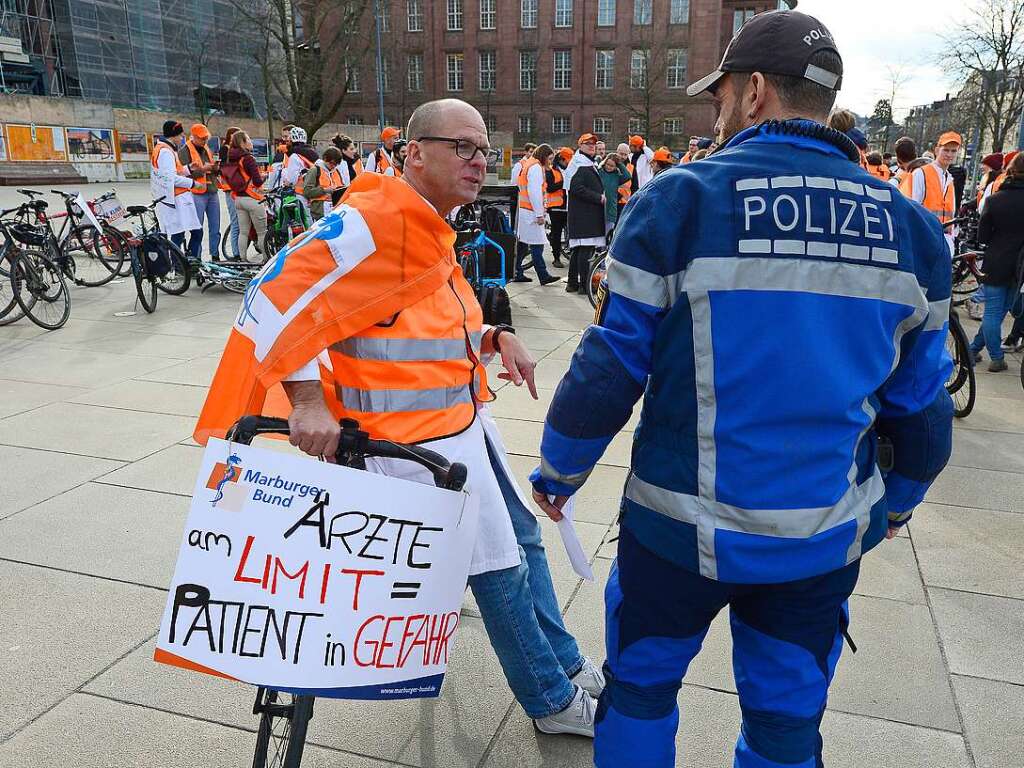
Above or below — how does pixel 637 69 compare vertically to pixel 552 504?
above

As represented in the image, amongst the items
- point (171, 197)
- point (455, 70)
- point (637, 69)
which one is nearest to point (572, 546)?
point (171, 197)

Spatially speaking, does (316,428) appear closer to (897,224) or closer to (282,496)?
(282,496)

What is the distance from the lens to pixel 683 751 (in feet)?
8.64

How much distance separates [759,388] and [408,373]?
0.93m

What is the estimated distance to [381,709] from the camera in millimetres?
2820

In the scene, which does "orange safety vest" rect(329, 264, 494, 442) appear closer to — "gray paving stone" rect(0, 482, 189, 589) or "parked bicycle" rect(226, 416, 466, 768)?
"parked bicycle" rect(226, 416, 466, 768)

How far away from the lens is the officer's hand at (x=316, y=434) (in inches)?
78.2

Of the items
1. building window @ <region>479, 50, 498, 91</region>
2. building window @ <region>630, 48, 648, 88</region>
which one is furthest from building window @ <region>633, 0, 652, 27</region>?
building window @ <region>479, 50, 498, 91</region>

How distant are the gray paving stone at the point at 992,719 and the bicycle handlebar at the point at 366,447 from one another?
76.9 inches

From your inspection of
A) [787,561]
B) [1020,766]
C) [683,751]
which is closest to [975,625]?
[1020,766]

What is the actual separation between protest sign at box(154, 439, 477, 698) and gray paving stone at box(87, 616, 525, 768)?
1003mm

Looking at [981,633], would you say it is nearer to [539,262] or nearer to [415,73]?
[539,262]

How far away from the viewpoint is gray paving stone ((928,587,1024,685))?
3.11 m

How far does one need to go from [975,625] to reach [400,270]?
2766 mm
